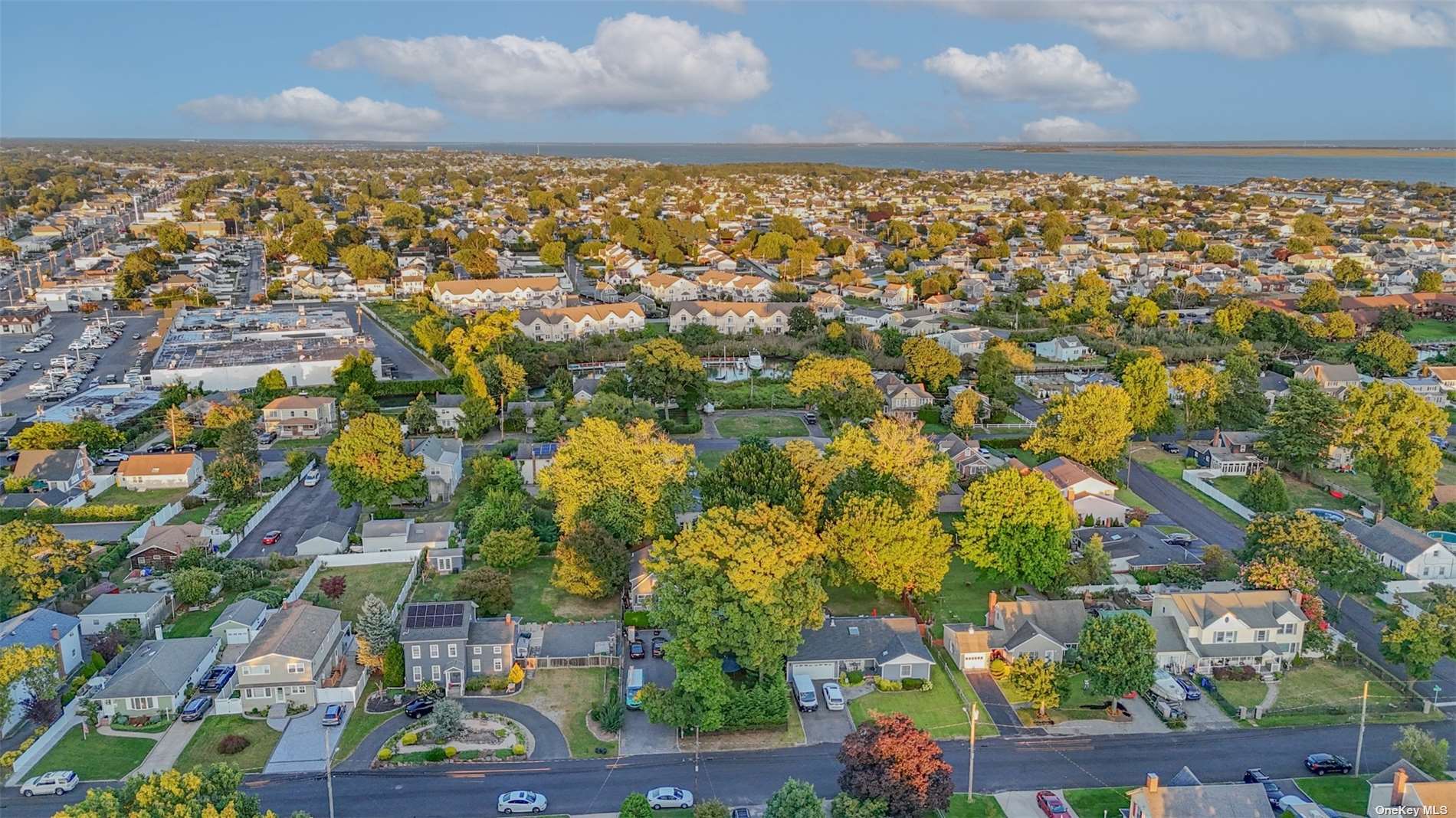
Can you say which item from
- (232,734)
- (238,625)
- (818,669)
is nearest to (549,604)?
(238,625)

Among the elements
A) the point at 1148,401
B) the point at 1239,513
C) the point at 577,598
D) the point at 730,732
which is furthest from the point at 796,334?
the point at 730,732

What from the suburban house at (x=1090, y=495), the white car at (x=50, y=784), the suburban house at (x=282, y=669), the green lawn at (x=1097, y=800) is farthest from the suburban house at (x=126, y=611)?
the suburban house at (x=1090, y=495)

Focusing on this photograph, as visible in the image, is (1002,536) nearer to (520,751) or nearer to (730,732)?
(730,732)

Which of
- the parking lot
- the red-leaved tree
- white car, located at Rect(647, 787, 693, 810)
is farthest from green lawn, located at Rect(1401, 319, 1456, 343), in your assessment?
the parking lot

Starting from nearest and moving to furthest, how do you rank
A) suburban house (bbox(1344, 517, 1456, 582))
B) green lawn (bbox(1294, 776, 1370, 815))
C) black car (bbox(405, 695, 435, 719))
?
green lawn (bbox(1294, 776, 1370, 815))
black car (bbox(405, 695, 435, 719))
suburban house (bbox(1344, 517, 1456, 582))

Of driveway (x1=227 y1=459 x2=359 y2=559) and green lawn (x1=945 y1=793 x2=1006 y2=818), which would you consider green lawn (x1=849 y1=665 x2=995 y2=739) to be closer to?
green lawn (x1=945 y1=793 x2=1006 y2=818)

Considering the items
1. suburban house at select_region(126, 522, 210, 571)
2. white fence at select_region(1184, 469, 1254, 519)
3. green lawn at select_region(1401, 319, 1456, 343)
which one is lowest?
suburban house at select_region(126, 522, 210, 571)
